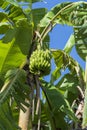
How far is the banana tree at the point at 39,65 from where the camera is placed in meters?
3.19

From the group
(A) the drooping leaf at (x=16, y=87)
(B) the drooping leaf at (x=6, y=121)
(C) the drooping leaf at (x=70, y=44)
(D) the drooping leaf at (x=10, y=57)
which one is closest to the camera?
(B) the drooping leaf at (x=6, y=121)

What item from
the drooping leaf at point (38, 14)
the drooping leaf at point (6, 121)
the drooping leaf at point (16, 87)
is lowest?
the drooping leaf at point (6, 121)

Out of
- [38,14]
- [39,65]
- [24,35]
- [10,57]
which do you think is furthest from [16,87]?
[38,14]

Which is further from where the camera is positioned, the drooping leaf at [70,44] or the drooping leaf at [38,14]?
the drooping leaf at [70,44]

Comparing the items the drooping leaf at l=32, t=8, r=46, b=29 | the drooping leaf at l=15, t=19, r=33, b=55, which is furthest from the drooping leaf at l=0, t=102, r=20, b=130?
the drooping leaf at l=32, t=8, r=46, b=29

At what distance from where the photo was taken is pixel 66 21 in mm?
3768

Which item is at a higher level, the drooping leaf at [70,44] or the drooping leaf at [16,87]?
the drooping leaf at [16,87]

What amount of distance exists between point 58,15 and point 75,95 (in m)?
0.74

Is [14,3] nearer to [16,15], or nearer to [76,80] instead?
[16,15]

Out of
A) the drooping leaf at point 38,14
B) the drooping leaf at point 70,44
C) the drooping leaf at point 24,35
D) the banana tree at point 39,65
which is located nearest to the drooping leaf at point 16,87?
the banana tree at point 39,65

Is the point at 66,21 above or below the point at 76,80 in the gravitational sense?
above

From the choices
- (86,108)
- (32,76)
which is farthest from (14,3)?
(86,108)

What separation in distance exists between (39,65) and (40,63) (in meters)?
0.02

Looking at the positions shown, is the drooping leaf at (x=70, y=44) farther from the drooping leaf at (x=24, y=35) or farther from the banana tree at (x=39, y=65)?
the drooping leaf at (x=24, y=35)
